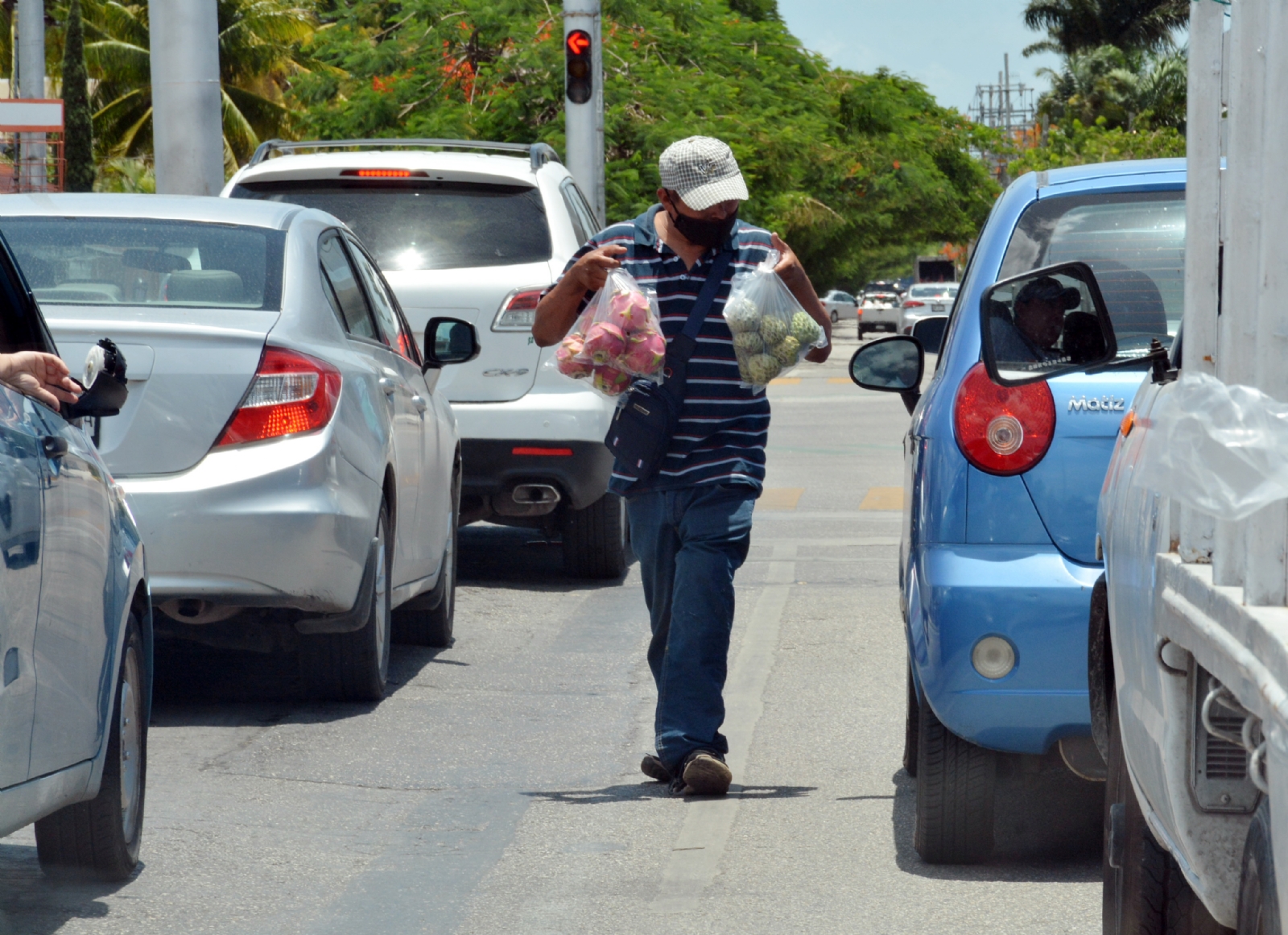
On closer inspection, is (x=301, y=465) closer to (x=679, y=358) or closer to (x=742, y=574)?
(x=679, y=358)

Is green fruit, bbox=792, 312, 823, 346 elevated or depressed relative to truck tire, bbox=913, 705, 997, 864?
elevated

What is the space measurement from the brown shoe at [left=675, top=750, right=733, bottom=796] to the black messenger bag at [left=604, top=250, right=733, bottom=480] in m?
0.79

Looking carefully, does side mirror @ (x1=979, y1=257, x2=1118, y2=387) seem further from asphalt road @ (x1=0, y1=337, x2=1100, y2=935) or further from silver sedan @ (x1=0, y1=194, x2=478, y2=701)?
silver sedan @ (x1=0, y1=194, x2=478, y2=701)

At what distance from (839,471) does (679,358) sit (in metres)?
10.3

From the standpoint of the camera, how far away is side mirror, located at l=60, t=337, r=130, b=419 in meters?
4.44

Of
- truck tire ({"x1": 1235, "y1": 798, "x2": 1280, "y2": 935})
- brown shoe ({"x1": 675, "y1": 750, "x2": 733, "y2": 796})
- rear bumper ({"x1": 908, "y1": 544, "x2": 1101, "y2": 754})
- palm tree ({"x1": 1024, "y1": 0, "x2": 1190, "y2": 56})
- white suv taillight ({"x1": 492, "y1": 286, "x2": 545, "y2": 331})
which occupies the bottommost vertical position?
brown shoe ({"x1": 675, "y1": 750, "x2": 733, "y2": 796})

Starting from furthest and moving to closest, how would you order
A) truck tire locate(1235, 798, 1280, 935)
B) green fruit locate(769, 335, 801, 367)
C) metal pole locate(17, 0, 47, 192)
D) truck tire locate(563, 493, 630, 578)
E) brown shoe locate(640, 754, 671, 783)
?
metal pole locate(17, 0, 47, 192) → truck tire locate(563, 493, 630, 578) → brown shoe locate(640, 754, 671, 783) → green fruit locate(769, 335, 801, 367) → truck tire locate(1235, 798, 1280, 935)

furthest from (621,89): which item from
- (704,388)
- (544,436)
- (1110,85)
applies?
(1110,85)

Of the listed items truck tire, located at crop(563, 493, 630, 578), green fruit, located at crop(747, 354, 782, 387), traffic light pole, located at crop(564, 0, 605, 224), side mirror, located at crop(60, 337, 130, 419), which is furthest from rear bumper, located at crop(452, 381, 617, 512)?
traffic light pole, located at crop(564, 0, 605, 224)

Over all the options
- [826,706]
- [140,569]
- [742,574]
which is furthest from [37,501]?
[742,574]

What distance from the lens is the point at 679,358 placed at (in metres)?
5.68

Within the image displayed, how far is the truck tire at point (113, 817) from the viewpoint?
4566 millimetres

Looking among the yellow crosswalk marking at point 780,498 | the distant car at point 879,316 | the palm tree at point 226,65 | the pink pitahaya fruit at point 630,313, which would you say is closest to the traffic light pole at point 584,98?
the yellow crosswalk marking at point 780,498

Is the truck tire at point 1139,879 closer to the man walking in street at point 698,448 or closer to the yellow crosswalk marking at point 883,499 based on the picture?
the man walking in street at point 698,448
